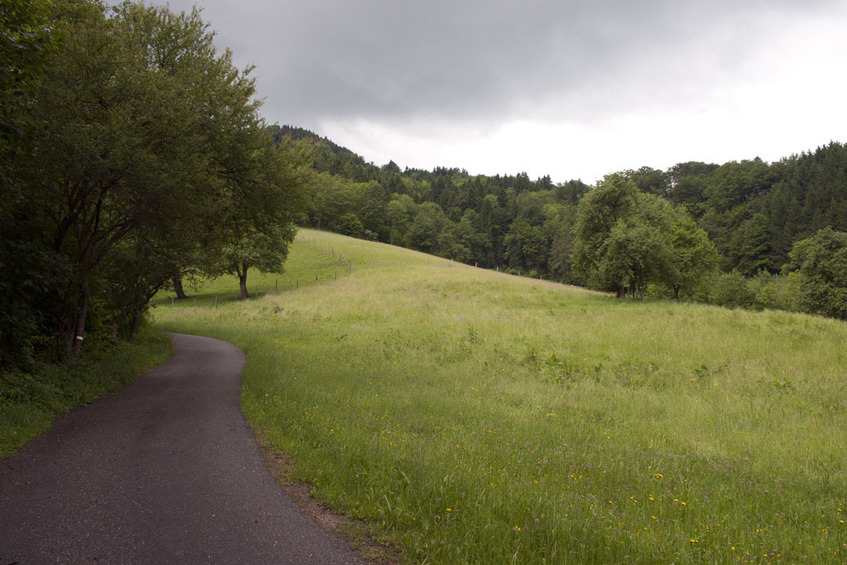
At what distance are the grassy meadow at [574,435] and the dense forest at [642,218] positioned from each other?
20456 millimetres

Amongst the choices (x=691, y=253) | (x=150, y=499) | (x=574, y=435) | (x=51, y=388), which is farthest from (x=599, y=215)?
(x=150, y=499)

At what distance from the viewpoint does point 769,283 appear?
2514 inches

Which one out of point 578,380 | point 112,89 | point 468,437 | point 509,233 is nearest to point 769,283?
point 509,233

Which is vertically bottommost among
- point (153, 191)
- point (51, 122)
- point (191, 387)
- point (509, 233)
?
point (191, 387)

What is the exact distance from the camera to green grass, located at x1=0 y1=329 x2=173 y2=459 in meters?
6.44

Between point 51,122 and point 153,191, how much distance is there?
2.09 m

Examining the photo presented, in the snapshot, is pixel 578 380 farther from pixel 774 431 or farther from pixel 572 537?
pixel 572 537

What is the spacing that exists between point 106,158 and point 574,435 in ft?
36.3

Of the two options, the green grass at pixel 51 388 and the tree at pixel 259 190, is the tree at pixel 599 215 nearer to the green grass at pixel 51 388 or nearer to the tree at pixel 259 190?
the tree at pixel 259 190

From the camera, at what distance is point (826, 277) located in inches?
1729

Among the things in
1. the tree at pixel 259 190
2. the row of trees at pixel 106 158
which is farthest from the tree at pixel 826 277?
the row of trees at pixel 106 158

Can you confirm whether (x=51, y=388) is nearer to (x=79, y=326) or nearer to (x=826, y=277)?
(x=79, y=326)

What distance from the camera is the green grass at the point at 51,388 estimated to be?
6.44 meters

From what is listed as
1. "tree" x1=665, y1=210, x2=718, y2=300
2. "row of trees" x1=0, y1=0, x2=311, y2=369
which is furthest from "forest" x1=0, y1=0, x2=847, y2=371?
"tree" x1=665, y1=210, x2=718, y2=300
